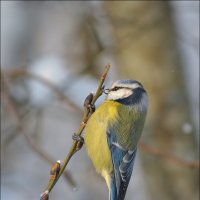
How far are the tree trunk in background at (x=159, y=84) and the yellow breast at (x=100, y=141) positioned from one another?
1.74 m

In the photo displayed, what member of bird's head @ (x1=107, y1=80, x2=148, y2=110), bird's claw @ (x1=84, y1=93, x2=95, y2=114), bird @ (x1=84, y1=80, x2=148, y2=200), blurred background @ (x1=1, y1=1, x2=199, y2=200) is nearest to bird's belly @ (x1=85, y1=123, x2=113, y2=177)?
bird @ (x1=84, y1=80, x2=148, y2=200)

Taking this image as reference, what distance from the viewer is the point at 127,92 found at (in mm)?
2045

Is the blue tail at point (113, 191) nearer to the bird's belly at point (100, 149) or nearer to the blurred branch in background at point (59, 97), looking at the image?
the bird's belly at point (100, 149)

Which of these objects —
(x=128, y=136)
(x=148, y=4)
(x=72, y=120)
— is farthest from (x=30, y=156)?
(x=128, y=136)

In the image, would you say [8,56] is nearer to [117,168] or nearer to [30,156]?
[30,156]

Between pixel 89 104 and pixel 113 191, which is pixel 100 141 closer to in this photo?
pixel 113 191

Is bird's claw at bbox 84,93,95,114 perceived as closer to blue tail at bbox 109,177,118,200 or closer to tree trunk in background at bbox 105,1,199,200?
blue tail at bbox 109,177,118,200

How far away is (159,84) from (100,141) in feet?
6.27

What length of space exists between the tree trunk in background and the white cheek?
1722 millimetres

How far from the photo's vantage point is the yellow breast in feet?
6.72

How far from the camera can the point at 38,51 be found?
19.7 feet

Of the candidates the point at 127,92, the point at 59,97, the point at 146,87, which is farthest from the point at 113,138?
the point at 146,87

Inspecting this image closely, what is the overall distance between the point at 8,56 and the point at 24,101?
2.29m

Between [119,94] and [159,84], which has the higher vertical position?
[159,84]
